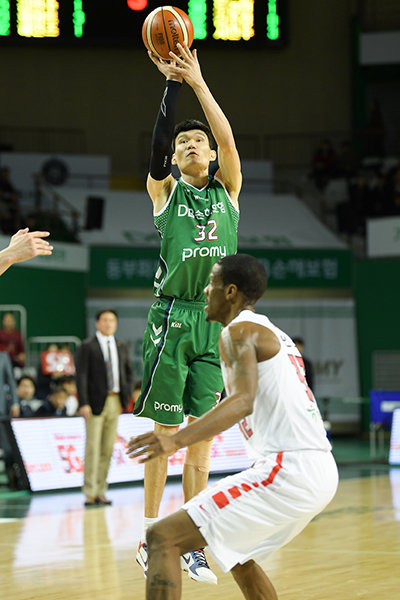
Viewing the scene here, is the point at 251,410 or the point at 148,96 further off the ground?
the point at 148,96

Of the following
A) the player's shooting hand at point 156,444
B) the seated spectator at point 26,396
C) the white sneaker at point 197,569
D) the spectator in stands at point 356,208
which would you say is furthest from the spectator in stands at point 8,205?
the player's shooting hand at point 156,444

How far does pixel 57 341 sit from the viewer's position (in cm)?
1823

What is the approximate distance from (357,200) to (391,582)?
54.0ft

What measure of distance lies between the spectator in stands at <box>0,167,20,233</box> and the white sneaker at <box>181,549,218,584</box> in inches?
556

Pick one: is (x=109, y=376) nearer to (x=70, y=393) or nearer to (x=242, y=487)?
(x=70, y=393)

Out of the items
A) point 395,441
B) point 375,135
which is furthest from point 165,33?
point 375,135

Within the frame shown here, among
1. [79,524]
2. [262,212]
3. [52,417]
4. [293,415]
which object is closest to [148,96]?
[262,212]

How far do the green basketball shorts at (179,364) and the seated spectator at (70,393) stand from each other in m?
7.97

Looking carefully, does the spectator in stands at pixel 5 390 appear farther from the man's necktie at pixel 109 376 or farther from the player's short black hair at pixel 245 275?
the player's short black hair at pixel 245 275

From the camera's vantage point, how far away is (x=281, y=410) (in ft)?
13.3

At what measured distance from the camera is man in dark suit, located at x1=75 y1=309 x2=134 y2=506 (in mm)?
10961

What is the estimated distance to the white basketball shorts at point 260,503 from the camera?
3.94m

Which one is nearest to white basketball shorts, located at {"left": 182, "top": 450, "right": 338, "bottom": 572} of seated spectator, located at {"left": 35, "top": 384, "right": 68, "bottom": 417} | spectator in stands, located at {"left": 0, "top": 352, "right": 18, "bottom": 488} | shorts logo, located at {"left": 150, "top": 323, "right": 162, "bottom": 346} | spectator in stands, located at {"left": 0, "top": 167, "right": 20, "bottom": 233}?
shorts logo, located at {"left": 150, "top": 323, "right": 162, "bottom": 346}

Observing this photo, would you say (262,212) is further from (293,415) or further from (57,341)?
(293,415)
